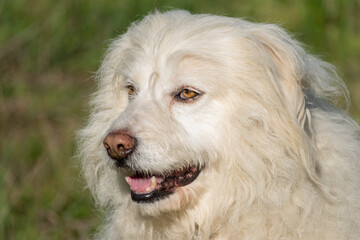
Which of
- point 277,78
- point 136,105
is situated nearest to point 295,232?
point 277,78

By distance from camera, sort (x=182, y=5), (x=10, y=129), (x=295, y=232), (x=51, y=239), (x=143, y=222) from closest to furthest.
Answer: (x=295, y=232) < (x=143, y=222) < (x=51, y=239) < (x=10, y=129) < (x=182, y=5)

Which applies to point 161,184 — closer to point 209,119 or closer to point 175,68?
point 209,119

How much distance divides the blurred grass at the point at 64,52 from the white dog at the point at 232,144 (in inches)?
120

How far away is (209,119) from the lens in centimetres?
431

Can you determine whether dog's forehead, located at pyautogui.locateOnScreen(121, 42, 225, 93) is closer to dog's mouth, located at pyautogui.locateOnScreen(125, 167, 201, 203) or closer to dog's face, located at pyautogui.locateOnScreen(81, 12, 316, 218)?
dog's face, located at pyautogui.locateOnScreen(81, 12, 316, 218)

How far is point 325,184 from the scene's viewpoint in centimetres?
436

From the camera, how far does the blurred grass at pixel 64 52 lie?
7809 millimetres

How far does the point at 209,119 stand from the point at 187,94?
0.21 meters

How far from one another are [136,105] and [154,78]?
20 cm

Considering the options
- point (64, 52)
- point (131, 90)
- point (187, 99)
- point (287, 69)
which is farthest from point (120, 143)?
point (64, 52)

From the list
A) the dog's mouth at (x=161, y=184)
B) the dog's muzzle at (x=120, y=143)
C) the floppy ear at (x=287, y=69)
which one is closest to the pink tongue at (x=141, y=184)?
the dog's mouth at (x=161, y=184)

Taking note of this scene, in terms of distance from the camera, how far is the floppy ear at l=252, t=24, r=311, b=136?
4.30 meters

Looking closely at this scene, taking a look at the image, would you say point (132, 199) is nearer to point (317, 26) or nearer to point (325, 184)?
point (325, 184)

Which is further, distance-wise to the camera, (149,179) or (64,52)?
(64,52)
